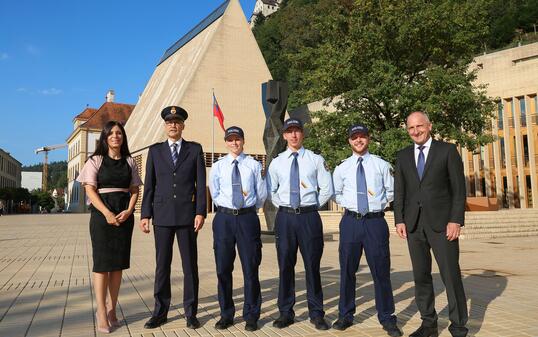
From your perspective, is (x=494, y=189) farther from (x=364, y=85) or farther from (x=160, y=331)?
(x=160, y=331)

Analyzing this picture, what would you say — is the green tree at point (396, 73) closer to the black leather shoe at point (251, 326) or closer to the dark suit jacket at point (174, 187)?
the dark suit jacket at point (174, 187)

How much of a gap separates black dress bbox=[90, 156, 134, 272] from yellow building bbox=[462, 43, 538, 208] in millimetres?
27294

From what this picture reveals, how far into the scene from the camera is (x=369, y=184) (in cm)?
443

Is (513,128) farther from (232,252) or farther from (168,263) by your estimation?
(168,263)

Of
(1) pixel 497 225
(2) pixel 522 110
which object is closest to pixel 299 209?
(1) pixel 497 225

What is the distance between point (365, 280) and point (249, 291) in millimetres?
3219

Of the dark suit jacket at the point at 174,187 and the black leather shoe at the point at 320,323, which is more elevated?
the dark suit jacket at the point at 174,187

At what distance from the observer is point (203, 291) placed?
620 cm

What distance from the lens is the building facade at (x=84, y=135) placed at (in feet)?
218

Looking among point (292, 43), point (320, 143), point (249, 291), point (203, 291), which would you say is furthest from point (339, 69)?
point (292, 43)

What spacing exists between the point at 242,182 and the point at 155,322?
1.61 metres

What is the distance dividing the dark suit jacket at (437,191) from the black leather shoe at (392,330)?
888mm

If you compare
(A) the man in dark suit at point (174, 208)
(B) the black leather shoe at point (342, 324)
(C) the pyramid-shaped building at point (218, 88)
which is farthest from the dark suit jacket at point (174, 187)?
(C) the pyramid-shaped building at point (218, 88)

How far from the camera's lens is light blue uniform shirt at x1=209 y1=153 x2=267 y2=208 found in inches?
177
